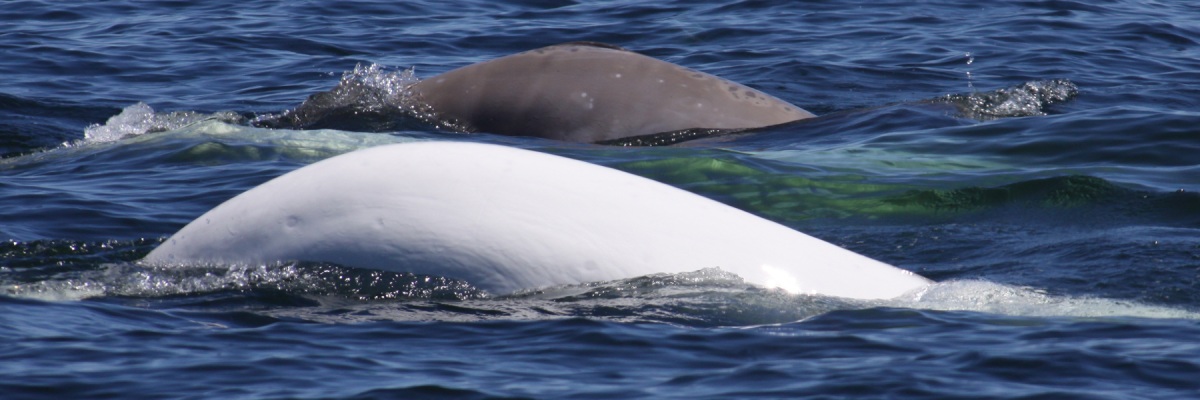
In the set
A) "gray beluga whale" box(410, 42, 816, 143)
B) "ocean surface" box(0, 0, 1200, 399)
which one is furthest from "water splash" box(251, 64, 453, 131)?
"gray beluga whale" box(410, 42, 816, 143)

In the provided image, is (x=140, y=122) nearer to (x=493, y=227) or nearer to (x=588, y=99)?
(x=588, y=99)

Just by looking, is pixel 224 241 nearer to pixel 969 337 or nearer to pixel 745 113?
pixel 969 337

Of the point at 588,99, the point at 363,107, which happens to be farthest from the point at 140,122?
the point at 588,99

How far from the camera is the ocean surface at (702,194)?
17.2ft

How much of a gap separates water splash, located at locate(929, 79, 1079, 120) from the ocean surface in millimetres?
39

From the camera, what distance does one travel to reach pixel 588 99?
11078 mm

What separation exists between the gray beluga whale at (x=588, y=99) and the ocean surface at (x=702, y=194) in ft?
0.88

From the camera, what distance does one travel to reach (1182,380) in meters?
5.21

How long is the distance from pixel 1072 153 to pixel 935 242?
302 cm

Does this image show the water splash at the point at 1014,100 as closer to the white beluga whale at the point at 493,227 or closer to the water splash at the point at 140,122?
the water splash at the point at 140,122

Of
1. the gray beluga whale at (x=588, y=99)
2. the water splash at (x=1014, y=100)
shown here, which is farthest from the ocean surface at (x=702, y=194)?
the gray beluga whale at (x=588, y=99)

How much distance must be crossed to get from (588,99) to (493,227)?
511 cm

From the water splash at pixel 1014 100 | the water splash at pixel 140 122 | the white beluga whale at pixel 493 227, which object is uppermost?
the white beluga whale at pixel 493 227

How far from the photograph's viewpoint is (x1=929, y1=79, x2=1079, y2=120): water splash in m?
12.5
